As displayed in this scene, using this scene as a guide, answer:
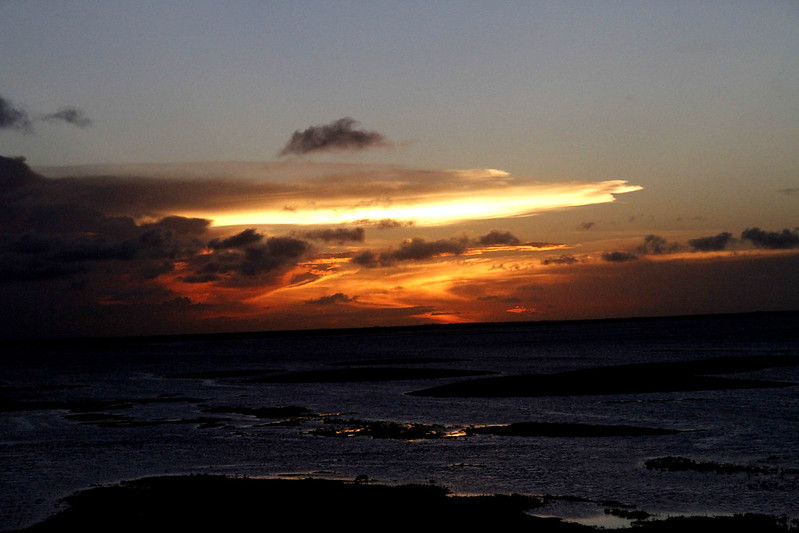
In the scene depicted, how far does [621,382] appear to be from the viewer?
7438 centimetres

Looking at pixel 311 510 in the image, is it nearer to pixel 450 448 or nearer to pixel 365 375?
pixel 450 448

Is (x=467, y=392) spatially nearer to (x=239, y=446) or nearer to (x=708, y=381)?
(x=708, y=381)

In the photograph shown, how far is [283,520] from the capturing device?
25547 mm

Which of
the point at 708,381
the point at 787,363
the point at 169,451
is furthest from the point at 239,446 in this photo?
the point at 787,363

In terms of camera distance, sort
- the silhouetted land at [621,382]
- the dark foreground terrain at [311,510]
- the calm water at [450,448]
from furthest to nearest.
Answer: the silhouetted land at [621,382]
the calm water at [450,448]
the dark foreground terrain at [311,510]

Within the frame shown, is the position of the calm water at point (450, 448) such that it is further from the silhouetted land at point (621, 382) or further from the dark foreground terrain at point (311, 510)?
the silhouetted land at point (621, 382)

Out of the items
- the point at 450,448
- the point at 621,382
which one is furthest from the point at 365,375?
the point at 450,448

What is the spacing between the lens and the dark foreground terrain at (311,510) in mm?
24094

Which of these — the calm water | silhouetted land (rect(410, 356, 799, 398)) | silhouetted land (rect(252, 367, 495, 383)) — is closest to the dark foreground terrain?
the calm water

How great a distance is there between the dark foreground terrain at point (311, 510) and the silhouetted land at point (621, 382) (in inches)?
1522

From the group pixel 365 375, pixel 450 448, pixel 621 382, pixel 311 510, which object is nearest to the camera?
pixel 311 510

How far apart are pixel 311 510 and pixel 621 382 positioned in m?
52.9

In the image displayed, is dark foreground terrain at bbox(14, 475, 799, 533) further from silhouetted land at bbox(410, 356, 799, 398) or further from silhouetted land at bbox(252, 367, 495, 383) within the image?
silhouetted land at bbox(252, 367, 495, 383)

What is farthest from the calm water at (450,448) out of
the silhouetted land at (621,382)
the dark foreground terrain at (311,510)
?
the silhouetted land at (621,382)
